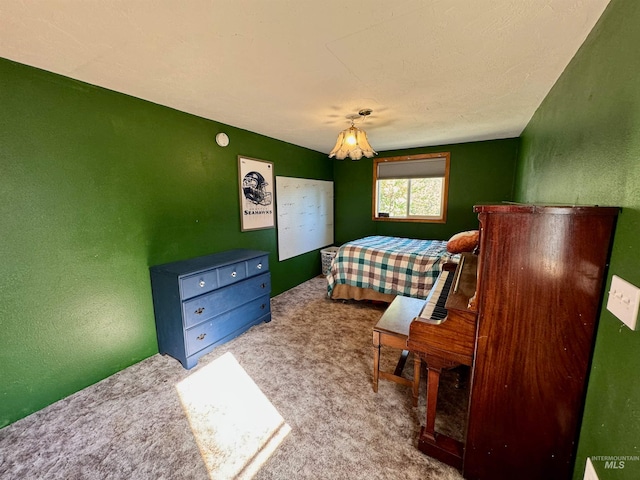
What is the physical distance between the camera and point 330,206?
16.2 ft

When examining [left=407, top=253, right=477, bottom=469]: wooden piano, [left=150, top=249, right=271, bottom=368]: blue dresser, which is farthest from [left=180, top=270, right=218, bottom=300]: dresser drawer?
[left=407, top=253, right=477, bottom=469]: wooden piano

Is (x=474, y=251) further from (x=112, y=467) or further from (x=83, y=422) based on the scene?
(x=83, y=422)

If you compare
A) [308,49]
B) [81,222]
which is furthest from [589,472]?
[81,222]

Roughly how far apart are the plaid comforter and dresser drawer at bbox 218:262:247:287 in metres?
1.31

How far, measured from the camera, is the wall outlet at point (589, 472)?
0.91m

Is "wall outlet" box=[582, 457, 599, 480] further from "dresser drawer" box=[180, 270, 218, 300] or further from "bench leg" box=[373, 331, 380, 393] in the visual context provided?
"dresser drawer" box=[180, 270, 218, 300]

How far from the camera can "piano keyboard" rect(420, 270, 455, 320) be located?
1.48 m

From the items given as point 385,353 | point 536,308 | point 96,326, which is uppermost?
point 536,308

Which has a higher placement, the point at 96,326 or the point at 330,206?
the point at 330,206

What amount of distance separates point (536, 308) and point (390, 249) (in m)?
2.28

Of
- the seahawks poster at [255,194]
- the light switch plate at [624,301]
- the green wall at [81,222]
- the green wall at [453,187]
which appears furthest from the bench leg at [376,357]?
the green wall at [453,187]

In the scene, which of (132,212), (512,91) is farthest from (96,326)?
(512,91)

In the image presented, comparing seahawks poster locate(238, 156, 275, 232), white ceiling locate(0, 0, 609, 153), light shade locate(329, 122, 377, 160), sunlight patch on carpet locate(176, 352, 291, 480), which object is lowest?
sunlight patch on carpet locate(176, 352, 291, 480)

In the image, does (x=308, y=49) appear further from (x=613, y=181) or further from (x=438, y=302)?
(x=438, y=302)
